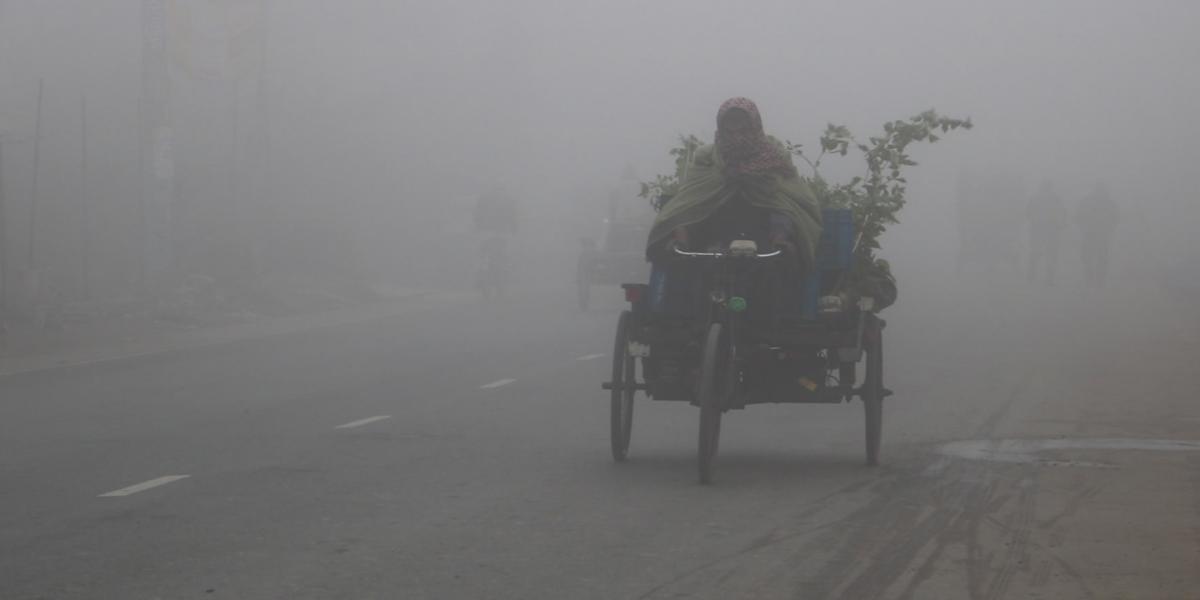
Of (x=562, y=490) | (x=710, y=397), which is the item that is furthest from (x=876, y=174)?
(x=562, y=490)

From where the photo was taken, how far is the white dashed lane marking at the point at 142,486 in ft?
30.1

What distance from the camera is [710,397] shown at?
364 inches

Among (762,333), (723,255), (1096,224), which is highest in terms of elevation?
(1096,224)

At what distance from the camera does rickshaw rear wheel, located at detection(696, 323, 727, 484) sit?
925 cm

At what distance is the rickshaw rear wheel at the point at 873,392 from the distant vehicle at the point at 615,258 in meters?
19.0

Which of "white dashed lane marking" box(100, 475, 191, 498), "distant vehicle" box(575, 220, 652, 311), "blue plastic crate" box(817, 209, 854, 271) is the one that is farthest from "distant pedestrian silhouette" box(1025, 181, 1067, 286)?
"white dashed lane marking" box(100, 475, 191, 498)

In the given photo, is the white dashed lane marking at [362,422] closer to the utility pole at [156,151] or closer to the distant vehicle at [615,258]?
the utility pole at [156,151]

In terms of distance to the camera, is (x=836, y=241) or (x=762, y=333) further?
(x=836, y=241)

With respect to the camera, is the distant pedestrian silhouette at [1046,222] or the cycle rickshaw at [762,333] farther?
the distant pedestrian silhouette at [1046,222]

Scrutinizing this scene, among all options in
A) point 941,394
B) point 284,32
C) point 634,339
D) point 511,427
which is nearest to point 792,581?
point 634,339

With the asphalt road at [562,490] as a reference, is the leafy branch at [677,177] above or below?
above

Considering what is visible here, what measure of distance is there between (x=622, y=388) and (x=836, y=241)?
152cm

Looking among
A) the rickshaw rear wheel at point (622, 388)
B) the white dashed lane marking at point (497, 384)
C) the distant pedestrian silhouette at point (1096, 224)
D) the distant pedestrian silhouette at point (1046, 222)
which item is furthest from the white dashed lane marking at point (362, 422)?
the distant pedestrian silhouette at point (1046, 222)

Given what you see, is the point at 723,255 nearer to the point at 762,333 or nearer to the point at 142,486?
the point at 762,333
